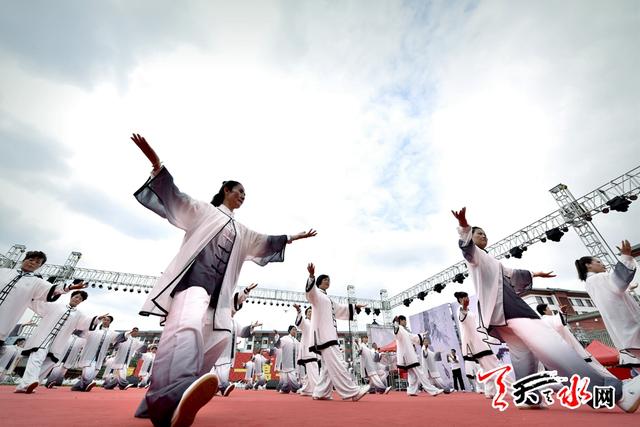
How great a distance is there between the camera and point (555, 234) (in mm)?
10945

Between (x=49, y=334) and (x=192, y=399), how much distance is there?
21.9 ft

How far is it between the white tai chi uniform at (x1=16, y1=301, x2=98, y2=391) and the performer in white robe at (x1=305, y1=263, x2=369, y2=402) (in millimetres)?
4454

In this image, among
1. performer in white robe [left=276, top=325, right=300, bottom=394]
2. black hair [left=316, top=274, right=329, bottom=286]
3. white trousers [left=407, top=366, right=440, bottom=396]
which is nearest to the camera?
black hair [left=316, top=274, right=329, bottom=286]

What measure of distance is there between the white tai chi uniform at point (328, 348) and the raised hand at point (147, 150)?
295 centimetres

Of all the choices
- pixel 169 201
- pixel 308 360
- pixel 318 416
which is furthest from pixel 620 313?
pixel 169 201

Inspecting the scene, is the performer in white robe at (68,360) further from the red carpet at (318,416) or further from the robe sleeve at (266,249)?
the robe sleeve at (266,249)

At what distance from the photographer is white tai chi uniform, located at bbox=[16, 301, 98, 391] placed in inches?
201

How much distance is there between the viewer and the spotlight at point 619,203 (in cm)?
934

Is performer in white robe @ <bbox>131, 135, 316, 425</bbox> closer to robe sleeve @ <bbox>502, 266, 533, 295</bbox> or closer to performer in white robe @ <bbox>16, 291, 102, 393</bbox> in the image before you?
robe sleeve @ <bbox>502, 266, 533, 295</bbox>

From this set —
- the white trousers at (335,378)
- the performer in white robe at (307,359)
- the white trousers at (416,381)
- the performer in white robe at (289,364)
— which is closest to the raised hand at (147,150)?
the white trousers at (335,378)

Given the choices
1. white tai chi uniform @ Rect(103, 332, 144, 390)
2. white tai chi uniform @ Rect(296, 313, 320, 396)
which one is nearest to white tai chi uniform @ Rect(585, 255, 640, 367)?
white tai chi uniform @ Rect(296, 313, 320, 396)

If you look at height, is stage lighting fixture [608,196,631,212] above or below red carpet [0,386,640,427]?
above

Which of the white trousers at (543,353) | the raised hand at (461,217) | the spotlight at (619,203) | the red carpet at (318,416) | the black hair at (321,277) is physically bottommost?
the red carpet at (318,416)

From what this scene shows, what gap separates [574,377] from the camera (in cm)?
228
